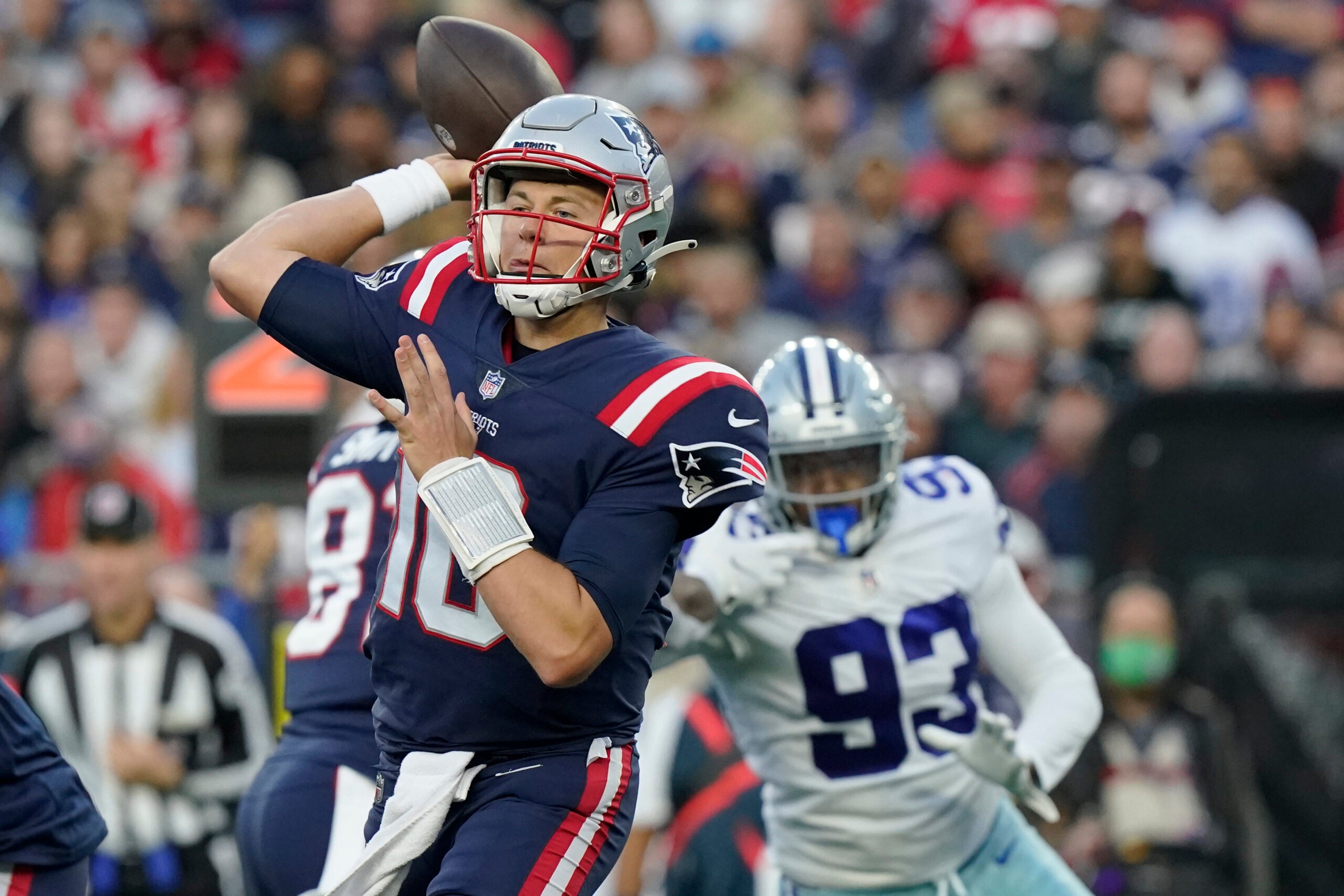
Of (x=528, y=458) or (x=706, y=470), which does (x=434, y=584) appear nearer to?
(x=528, y=458)

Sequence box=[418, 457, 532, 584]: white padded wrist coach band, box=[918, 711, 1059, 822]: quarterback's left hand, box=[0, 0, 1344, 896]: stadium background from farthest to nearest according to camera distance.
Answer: box=[0, 0, 1344, 896]: stadium background
box=[918, 711, 1059, 822]: quarterback's left hand
box=[418, 457, 532, 584]: white padded wrist coach band

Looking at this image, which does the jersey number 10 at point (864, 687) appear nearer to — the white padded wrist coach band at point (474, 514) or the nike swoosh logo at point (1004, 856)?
the nike swoosh logo at point (1004, 856)

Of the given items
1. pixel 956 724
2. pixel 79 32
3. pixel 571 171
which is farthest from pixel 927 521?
pixel 79 32

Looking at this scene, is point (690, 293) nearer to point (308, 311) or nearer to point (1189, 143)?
point (1189, 143)

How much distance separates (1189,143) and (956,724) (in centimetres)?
625

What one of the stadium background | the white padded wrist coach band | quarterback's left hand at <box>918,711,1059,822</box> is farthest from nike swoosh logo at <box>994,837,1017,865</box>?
the stadium background

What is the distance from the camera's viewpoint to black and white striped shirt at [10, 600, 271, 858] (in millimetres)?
6344

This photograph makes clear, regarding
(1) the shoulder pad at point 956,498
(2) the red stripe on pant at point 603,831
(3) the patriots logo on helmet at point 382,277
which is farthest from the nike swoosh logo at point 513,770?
(1) the shoulder pad at point 956,498

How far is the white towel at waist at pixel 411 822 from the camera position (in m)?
3.26

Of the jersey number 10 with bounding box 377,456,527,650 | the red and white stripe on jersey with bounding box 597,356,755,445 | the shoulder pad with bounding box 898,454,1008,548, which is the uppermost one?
the red and white stripe on jersey with bounding box 597,356,755,445

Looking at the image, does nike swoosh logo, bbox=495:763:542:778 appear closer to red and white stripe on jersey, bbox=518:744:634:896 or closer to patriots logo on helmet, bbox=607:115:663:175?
red and white stripe on jersey, bbox=518:744:634:896

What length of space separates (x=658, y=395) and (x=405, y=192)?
0.67 m

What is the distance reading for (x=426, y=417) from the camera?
3.13 m

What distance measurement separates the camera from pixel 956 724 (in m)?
4.45
